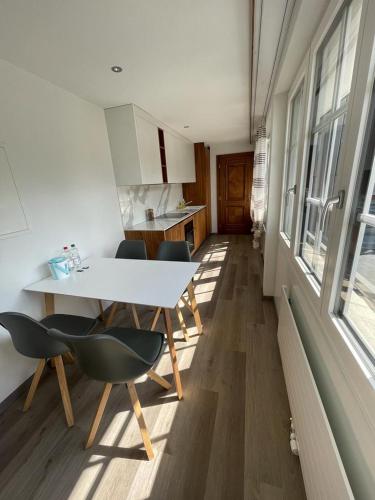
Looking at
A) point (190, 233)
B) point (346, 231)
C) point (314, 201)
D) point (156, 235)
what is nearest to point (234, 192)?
point (190, 233)

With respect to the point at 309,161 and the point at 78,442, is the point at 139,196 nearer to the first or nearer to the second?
the point at 309,161

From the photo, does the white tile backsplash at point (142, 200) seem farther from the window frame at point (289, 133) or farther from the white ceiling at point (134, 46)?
the window frame at point (289, 133)

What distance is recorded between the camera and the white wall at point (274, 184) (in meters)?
2.08

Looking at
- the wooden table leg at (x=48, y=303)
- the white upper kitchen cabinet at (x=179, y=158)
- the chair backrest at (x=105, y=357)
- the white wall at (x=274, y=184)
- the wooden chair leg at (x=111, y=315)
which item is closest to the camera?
the chair backrest at (x=105, y=357)

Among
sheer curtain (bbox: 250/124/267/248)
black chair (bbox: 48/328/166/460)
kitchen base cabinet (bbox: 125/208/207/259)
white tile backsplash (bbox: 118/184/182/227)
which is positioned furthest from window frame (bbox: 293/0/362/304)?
white tile backsplash (bbox: 118/184/182/227)

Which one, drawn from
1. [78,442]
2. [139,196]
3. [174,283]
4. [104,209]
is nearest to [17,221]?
[104,209]

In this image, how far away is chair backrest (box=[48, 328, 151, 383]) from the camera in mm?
930

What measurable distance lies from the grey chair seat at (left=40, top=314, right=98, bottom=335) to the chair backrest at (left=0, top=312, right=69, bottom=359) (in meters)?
0.18

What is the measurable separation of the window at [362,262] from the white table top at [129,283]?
858 millimetres

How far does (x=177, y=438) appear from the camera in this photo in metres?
1.28

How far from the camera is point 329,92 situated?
4.00ft

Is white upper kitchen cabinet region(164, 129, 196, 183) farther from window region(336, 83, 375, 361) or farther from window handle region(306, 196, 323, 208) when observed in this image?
window region(336, 83, 375, 361)

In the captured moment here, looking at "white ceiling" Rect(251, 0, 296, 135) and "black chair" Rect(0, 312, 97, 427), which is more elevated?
"white ceiling" Rect(251, 0, 296, 135)

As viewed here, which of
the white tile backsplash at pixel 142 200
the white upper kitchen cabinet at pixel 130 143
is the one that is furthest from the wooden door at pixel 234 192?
the white upper kitchen cabinet at pixel 130 143
